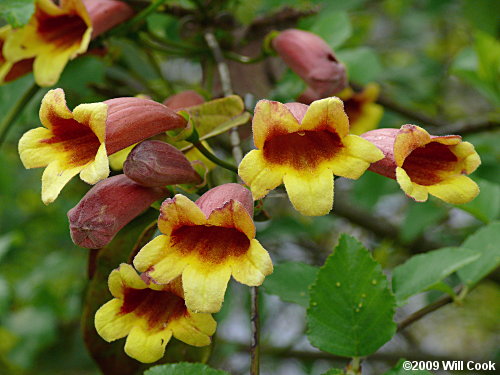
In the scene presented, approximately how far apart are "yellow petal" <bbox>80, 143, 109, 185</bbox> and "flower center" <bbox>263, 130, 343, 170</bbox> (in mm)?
229

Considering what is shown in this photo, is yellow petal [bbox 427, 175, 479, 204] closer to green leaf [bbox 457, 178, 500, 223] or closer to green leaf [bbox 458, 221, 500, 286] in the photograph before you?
green leaf [bbox 458, 221, 500, 286]

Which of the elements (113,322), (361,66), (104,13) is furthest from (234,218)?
(361,66)

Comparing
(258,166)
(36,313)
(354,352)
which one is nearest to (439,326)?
(36,313)

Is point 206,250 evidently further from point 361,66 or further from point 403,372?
point 361,66

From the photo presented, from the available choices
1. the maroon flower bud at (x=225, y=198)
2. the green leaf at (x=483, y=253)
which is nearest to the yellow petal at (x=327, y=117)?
the maroon flower bud at (x=225, y=198)

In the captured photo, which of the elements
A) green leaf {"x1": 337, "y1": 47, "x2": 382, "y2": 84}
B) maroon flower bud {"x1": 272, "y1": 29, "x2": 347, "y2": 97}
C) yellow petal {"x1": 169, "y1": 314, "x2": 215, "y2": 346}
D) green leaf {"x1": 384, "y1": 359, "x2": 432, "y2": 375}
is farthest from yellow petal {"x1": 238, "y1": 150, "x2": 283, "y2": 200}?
green leaf {"x1": 337, "y1": 47, "x2": 382, "y2": 84}

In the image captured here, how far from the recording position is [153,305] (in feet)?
3.22

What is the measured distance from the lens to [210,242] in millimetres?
884

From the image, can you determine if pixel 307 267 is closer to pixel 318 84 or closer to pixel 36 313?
pixel 318 84

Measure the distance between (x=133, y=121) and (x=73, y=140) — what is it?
0.10 m

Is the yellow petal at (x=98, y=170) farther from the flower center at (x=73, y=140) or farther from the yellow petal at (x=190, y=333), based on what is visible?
the yellow petal at (x=190, y=333)

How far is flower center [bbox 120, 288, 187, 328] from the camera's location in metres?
0.95

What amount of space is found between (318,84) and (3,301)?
121 cm

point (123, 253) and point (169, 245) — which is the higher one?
point (169, 245)
